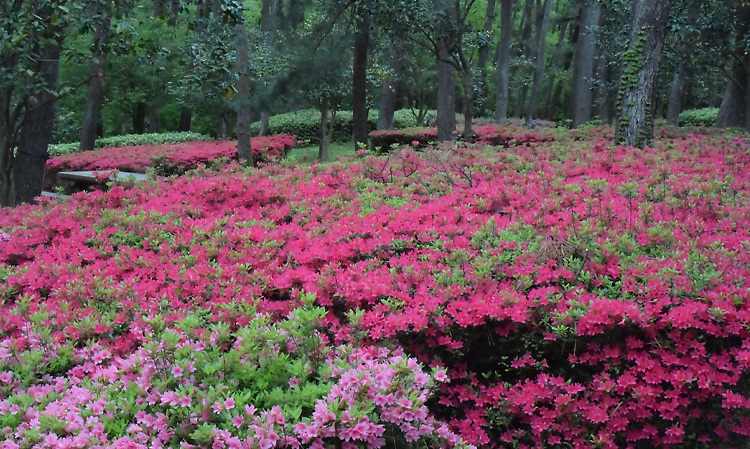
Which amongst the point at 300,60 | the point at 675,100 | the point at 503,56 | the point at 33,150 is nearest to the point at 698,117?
the point at 675,100

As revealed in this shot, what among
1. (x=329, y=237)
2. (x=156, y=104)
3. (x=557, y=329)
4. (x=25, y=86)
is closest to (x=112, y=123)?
(x=156, y=104)

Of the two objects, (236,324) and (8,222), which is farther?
(8,222)

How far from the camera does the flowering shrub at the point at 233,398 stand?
1.63m

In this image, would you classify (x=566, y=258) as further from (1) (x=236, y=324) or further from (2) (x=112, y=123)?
(2) (x=112, y=123)

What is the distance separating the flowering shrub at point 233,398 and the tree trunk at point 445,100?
814 cm

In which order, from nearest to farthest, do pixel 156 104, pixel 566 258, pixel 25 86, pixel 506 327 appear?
pixel 506 327 → pixel 566 258 → pixel 25 86 → pixel 156 104

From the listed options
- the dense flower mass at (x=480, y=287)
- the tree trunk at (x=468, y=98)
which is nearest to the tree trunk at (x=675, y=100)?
the tree trunk at (x=468, y=98)

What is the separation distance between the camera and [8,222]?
173 inches

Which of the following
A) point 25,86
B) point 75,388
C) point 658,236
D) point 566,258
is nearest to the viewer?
point 75,388

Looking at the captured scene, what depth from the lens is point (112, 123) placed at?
21422 millimetres

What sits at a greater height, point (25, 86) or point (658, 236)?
point (25, 86)

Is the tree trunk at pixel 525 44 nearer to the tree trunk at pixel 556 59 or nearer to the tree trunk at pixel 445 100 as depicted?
the tree trunk at pixel 556 59

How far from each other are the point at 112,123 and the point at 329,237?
20705 mm

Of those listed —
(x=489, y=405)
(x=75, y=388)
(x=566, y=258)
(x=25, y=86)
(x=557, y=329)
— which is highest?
(x=25, y=86)
